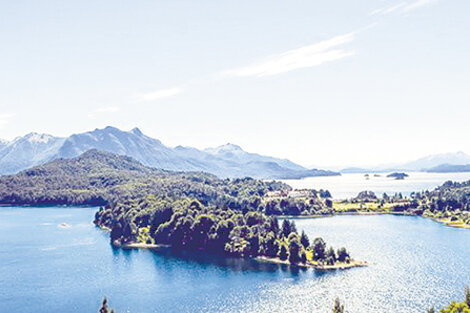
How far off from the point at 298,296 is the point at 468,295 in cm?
3285

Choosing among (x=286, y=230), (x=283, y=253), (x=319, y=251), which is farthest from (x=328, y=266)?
(x=286, y=230)

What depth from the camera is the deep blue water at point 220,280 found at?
89.3m

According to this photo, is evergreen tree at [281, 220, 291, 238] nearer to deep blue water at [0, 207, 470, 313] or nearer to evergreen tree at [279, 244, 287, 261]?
deep blue water at [0, 207, 470, 313]

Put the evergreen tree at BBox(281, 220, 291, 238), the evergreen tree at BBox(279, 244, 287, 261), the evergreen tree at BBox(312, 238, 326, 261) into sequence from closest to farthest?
the evergreen tree at BBox(312, 238, 326, 261) < the evergreen tree at BBox(279, 244, 287, 261) < the evergreen tree at BBox(281, 220, 291, 238)

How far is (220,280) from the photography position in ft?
345

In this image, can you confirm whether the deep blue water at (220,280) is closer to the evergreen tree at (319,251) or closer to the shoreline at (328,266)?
the shoreline at (328,266)

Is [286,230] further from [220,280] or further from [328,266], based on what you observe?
[220,280]

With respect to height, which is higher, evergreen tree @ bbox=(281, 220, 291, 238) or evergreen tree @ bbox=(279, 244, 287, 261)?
evergreen tree @ bbox=(281, 220, 291, 238)

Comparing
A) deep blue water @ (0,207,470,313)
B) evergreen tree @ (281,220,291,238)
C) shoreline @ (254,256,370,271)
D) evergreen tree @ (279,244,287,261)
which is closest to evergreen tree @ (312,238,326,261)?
shoreline @ (254,256,370,271)

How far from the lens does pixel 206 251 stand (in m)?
135

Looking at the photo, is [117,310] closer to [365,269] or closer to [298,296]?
[298,296]

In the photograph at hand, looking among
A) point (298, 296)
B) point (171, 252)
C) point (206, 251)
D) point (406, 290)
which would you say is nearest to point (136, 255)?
point (171, 252)

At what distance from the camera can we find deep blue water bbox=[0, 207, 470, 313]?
89.3 meters

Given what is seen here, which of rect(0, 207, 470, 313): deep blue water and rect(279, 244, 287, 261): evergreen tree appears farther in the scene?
rect(279, 244, 287, 261): evergreen tree
